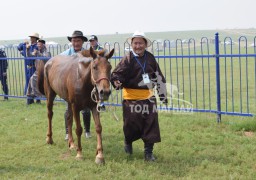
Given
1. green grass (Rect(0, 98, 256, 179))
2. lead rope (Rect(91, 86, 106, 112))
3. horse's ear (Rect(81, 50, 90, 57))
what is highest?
horse's ear (Rect(81, 50, 90, 57))

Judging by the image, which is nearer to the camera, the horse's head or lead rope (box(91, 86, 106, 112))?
the horse's head

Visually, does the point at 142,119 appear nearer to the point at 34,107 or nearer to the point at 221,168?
the point at 221,168

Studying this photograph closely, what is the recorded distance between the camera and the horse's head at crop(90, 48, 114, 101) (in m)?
5.04

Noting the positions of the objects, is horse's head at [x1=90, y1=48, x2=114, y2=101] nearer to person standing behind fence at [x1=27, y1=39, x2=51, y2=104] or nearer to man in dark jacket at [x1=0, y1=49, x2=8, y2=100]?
person standing behind fence at [x1=27, y1=39, x2=51, y2=104]

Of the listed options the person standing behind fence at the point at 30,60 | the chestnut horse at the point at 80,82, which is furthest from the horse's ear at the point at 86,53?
the person standing behind fence at the point at 30,60

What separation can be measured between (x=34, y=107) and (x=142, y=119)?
6.28m

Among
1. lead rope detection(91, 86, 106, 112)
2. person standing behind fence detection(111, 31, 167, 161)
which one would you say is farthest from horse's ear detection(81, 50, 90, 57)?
lead rope detection(91, 86, 106, 112)

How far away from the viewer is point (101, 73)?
16.9ft

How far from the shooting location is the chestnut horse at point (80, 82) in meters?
5.21

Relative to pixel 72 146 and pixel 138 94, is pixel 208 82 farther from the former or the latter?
pixel 138 94

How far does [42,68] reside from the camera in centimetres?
756

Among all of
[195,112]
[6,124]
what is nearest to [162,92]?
[195,112]

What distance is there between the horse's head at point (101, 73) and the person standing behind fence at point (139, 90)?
0.42 metres

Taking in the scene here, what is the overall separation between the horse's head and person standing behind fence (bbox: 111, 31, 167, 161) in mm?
421
